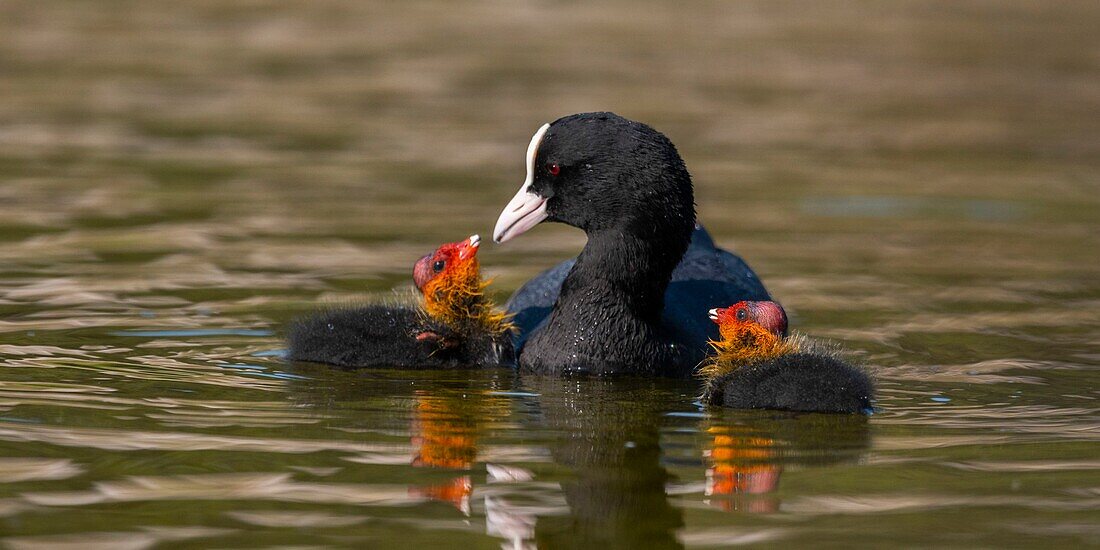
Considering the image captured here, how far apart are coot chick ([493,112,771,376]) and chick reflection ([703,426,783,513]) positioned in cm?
100

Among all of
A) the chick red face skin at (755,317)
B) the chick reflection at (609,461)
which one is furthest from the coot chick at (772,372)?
the chick reflection at (609,461)

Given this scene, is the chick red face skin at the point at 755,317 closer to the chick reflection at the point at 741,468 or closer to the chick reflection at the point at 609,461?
the chick reflection at the point at 609,461

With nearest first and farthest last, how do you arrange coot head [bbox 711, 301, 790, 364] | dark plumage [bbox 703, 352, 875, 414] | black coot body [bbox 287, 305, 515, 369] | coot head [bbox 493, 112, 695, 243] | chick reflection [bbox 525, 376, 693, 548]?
chick reflection [bbox 525, 376, 693, 548] < dark plumage [bbox 703, 352, 875, 414] < coot head [bbox 711, 301, 790, 364] < coot head [bbox 493, 112, 695, 243] < black coot body [bbox 287, 305, 515, 369]

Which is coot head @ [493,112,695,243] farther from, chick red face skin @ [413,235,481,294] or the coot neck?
chick red face skin @ [413,235,481,294]

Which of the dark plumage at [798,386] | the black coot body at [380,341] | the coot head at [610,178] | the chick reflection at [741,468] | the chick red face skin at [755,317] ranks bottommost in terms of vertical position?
the chick reflection at [741,468]

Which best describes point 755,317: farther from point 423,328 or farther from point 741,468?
point 423,328

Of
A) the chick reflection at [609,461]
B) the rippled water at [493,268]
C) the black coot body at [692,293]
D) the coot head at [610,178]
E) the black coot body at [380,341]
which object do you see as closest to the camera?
the chick reflection at [609,461]

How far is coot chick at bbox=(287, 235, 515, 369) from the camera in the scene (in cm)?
673

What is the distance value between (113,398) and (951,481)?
272 cm

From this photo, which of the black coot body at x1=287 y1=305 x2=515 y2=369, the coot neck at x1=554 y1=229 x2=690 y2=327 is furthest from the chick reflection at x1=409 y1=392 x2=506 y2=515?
the coot neck at x1=554 y1=229 x2=690 y2=327

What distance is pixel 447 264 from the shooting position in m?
6.79

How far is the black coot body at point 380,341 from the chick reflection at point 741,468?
1.44 m

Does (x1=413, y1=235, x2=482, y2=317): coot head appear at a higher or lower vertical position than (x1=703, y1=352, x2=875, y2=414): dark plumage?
higher

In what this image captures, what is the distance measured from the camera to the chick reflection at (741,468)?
4.73m
